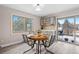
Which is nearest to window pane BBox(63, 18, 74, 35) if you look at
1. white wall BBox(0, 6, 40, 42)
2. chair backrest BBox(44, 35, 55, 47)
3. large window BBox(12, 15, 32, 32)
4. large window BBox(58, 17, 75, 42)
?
large window BBox(58, 17, 75, 42)

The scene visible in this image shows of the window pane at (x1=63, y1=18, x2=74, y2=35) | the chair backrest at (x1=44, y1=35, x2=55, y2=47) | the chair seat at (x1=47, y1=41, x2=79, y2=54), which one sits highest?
the window pane at (x1=63, y1=18, x2=74, y2=35)

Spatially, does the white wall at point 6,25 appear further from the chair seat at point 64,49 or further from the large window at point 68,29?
the large window at point 68,29

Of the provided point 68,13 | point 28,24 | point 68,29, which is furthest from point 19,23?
point 68,13

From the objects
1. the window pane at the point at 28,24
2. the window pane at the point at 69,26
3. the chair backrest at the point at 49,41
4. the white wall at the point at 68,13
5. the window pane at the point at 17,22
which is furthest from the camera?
the window pane at the point at 69,26

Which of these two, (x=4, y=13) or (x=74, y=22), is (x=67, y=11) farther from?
(x=4, y=13)

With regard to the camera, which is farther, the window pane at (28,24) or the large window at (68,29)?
the large window at (68,29)

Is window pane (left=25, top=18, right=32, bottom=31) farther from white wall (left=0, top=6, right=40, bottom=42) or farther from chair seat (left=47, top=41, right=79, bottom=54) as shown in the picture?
chair seat (left=47, top=41, right=79, bottom=54)

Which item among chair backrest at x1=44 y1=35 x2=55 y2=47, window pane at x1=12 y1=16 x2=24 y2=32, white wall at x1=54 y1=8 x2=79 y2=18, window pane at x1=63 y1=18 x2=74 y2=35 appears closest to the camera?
chair backrest at x1=44 y1=35 x2=55 y2=47

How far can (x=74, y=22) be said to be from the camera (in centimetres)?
352

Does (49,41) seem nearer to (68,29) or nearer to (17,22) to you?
(17,22)

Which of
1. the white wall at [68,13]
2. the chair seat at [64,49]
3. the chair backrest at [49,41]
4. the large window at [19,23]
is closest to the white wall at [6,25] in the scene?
the large window at [19,23]

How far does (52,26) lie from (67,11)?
49.0 inches

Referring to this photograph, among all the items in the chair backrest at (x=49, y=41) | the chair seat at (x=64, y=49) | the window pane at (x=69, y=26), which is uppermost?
the window pane at (x=69, y=26)
